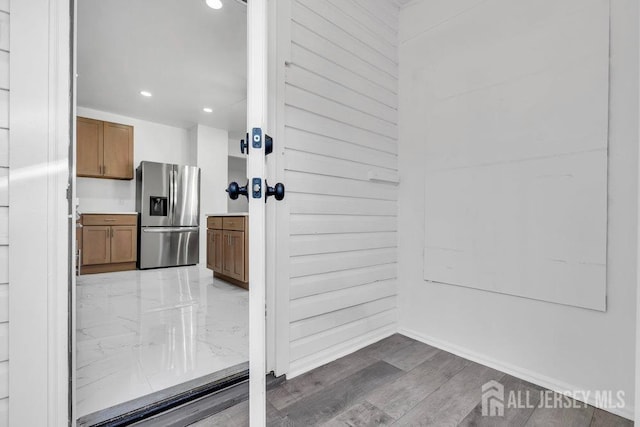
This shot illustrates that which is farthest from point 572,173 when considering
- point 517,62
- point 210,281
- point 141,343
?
point 210,281

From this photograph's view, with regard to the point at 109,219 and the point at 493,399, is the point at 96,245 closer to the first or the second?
the point at 109,219

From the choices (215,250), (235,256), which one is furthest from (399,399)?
(215,250)

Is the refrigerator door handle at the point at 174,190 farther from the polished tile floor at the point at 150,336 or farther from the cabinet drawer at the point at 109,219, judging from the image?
the polished tile floor at the point at 150,336

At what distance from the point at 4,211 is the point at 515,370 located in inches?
95.8

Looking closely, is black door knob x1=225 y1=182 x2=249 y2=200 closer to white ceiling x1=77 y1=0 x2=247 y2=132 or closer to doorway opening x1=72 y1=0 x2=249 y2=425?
doorway opening x1=72 y1=0 x2=249 y2=425

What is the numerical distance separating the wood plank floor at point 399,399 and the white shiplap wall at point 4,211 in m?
0.69

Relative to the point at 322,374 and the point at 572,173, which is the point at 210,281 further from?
the point at 572,173

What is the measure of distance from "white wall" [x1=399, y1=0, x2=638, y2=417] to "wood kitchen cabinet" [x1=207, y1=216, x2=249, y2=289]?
5.69 feet

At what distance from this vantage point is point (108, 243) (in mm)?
4406

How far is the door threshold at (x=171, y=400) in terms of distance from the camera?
4.05 ft

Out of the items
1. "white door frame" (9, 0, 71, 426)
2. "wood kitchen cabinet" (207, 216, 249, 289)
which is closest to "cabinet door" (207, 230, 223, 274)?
"wood kitchen cabinet" (207, 216, 249, 289)

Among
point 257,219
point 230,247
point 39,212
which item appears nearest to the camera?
point 257,219

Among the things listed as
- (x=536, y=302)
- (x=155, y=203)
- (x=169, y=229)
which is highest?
(x=155, y=203)

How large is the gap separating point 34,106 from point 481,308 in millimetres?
2348
